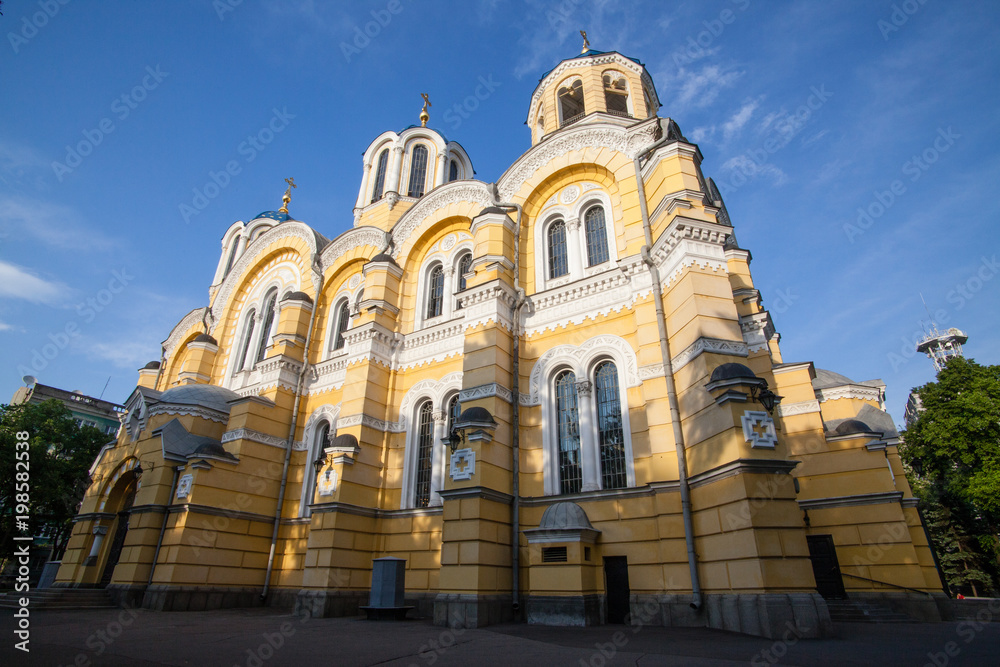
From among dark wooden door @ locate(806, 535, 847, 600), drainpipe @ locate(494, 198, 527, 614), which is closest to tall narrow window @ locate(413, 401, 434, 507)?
drainpipe @ locate(494, 198, 527, 614)

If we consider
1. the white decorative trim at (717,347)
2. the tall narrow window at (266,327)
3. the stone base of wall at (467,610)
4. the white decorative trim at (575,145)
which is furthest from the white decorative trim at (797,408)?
the tall narrow window at (266,327)

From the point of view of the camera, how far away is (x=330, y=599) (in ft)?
45.6

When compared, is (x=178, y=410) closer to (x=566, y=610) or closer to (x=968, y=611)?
(x=566, y=610)

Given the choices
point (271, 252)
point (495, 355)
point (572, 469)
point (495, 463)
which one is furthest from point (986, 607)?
point (271, 252)

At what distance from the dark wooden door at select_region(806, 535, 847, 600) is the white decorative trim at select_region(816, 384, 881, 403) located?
226 inches

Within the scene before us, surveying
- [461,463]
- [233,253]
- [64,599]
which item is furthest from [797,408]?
[233,253]

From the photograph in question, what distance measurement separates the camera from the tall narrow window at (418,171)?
25500mm

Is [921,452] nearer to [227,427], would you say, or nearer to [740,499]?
[740,499]

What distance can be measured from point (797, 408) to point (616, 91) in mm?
14392

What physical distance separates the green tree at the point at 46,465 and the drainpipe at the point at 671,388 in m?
28.6

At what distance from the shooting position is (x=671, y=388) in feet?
39.2

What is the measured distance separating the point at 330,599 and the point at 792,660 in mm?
11467

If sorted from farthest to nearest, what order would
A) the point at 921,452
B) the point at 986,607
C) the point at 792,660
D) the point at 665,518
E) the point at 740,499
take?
the point at 921,452, the point at 986,607, the point at 665,518, the point at 740,499, the point at 792,660

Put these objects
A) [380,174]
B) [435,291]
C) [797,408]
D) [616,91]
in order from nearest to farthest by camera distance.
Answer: [797,408] < [435,291] < [616,91] < [380,174]
